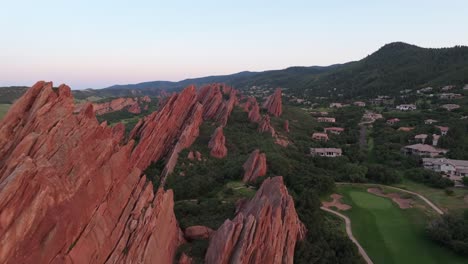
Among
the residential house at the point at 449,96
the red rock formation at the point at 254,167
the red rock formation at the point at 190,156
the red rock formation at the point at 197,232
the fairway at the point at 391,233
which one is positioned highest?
the red rock formation at the point at 197,232

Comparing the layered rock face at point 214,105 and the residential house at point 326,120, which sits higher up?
the layered rock face at point 214,105

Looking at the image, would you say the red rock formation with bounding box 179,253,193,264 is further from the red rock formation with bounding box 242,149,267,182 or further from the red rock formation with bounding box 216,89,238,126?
the red rock formation with bounding box 216,89,238,126

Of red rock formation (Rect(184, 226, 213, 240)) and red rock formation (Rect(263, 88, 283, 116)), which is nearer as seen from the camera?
red rock formation (Rect(184, 226, 213, 240))

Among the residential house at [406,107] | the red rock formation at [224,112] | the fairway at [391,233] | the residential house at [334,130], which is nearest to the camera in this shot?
the fairway at [391,233]

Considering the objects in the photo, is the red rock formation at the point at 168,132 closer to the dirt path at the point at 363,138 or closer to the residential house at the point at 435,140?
the dirt path at the point at 363,138

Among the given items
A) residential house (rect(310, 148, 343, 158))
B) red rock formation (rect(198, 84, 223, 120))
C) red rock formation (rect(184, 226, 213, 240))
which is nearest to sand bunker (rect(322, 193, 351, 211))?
residential house (rect(310, 148, 343, 158))

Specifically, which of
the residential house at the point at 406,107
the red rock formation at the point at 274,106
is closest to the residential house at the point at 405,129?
the residential house at the point at 406,107

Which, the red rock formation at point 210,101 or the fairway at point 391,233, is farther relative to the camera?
the red rock formation at point 210,101

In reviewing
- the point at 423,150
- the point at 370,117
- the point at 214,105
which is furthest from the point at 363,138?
the point at 214,105
